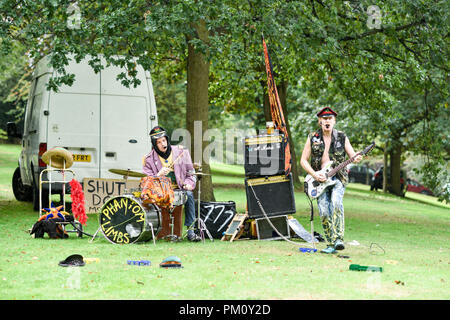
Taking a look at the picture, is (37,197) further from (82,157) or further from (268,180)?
(268,180)

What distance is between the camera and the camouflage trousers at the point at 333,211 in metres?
9.44

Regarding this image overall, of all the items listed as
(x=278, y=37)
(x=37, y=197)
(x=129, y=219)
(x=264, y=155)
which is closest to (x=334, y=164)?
(x=264, y=155)

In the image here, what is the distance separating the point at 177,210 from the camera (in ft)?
34.7

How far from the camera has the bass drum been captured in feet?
32.4

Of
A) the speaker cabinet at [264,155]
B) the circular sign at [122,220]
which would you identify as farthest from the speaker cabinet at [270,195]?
the circular sign at [122,220]

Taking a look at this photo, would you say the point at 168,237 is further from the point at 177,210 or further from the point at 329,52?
the point at 329,52

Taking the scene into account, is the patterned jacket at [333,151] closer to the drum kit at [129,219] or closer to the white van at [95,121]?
the drum kit at [129,219]

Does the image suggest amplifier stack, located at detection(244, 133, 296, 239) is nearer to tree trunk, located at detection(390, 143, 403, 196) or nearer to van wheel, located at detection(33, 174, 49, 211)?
van wheel, located at detection(33, 174, 49, 211)

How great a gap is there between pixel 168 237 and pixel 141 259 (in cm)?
215

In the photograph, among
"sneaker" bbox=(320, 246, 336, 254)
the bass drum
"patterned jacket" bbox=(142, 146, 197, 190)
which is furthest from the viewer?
"patterned jacket" bbox=(142, 146, 197, 190)

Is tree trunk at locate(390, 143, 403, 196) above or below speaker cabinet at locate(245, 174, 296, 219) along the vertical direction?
below

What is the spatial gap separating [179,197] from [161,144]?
819 mm

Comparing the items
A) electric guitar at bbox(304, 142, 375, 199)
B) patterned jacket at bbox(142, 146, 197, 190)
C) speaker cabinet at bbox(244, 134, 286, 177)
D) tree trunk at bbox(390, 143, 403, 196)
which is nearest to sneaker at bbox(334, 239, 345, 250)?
electric guitar at bbox(304, 142, 375, 199)
